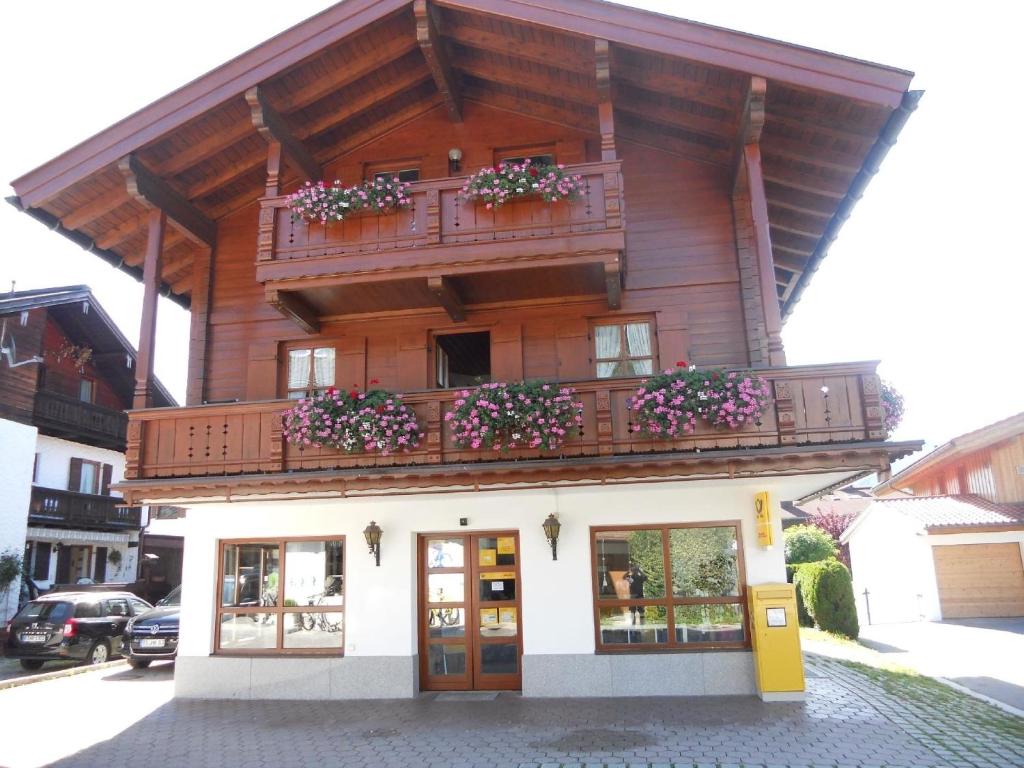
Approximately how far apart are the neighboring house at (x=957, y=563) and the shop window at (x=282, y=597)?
55.7ft

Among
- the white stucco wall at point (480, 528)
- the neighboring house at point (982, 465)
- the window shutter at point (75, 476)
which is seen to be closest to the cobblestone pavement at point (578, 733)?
the white stucco wall at point (480, 528)

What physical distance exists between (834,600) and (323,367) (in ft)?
43.3

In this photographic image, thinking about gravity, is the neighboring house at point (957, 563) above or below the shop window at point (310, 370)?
below

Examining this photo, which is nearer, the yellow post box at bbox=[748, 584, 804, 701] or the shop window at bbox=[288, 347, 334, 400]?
the yellow post box at bbox=[748, 584, 804, 701]

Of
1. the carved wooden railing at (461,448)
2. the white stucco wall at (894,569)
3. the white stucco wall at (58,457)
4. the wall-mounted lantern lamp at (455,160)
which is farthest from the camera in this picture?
the white stucco wall at (58,457)

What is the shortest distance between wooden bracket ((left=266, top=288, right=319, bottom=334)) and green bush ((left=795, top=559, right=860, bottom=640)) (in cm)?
1320

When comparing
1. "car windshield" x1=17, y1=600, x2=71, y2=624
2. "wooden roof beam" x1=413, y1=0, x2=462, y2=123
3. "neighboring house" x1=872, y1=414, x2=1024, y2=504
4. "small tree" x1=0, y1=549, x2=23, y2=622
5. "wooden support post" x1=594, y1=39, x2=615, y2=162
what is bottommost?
"car windshield" x1=17, y1=600, x2=71, y2=624

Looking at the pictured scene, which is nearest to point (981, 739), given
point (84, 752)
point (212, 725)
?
point (212, 725)

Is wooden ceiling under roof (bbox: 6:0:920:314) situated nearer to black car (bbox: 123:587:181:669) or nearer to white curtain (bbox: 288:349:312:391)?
white curtain (bbox: 288:349:312:391)

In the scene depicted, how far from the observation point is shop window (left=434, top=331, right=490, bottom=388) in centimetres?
1403

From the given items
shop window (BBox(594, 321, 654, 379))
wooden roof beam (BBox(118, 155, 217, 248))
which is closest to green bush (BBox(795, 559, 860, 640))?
shop window (BBox(594, 321, 654, 379))

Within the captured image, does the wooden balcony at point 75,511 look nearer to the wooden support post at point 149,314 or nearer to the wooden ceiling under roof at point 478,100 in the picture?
the wooden ceiling under roof at point 478,100

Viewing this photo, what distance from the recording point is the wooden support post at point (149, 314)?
12.4 m

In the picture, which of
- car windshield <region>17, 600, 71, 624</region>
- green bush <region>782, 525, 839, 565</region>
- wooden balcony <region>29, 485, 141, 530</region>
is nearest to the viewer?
car windshield <region>17, 600, 71, 624</region>
